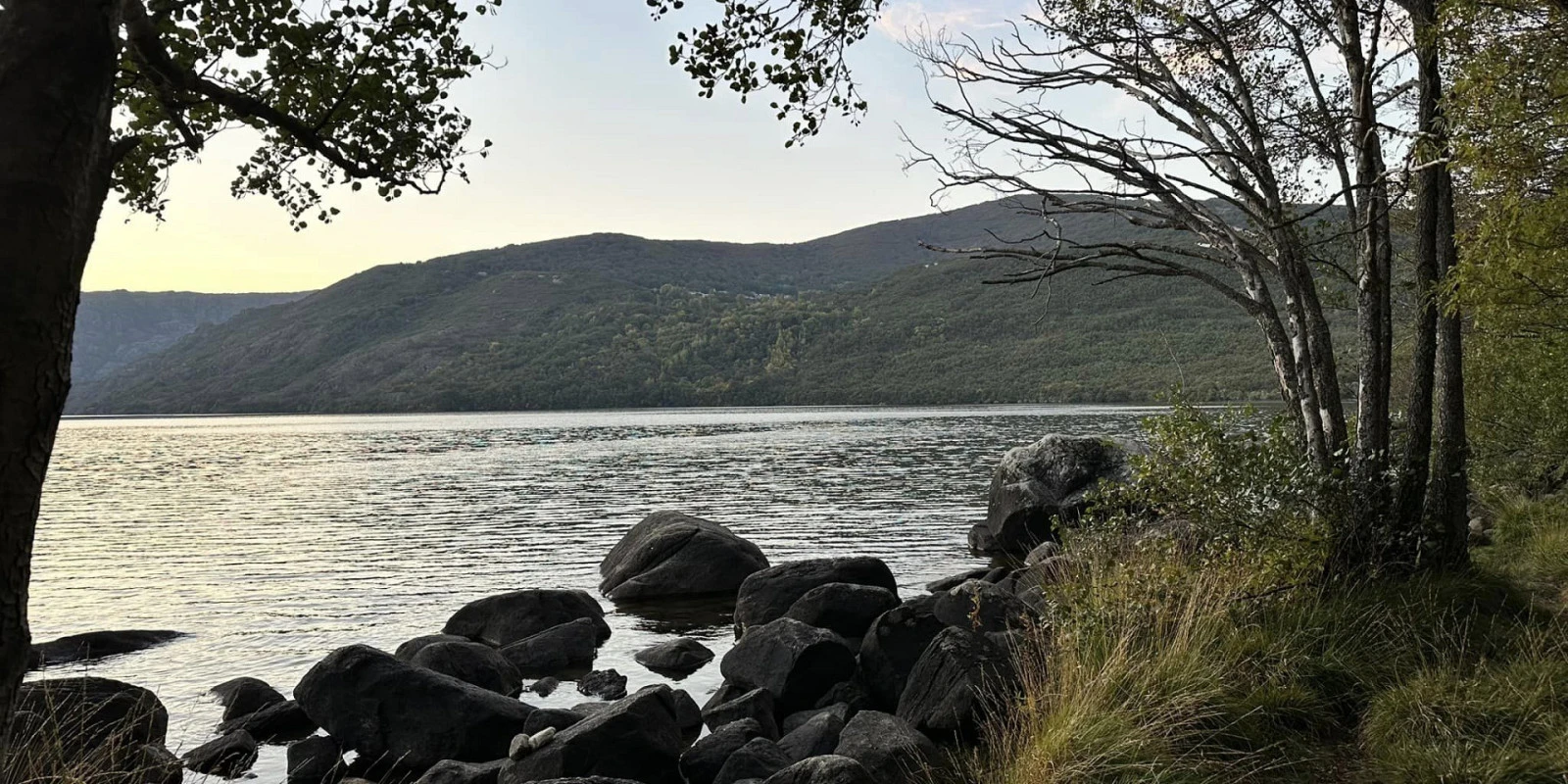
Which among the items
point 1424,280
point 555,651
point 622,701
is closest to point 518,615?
point 555,651

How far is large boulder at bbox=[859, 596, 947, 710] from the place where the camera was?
510 inches

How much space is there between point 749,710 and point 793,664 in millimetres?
1041

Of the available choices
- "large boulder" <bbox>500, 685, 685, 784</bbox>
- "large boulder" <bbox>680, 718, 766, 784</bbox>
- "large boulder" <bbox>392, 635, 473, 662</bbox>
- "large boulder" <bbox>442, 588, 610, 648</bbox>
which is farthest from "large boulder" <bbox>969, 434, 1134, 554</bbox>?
"large boulder" <bbox>500, 685, 685, 784</bbox>

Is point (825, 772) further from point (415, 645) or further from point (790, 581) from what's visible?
point (415, 645)

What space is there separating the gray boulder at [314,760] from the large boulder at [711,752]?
4.06 m

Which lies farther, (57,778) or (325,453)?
(325,453)

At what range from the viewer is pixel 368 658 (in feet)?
42.9

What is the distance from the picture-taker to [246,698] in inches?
557

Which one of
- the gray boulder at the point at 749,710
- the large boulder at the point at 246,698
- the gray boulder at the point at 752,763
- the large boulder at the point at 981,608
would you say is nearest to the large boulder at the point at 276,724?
the large boulder at the point at 246,698

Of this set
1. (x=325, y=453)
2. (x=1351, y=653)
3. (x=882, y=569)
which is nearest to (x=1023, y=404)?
(x=325, y=453)

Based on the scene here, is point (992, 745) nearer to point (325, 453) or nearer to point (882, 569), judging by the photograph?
point (882, 569)

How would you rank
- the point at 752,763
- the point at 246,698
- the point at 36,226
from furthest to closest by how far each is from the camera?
the point at 246,698, the point at 752,763, the point at 36,226

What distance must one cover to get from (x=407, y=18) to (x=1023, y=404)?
135583mm

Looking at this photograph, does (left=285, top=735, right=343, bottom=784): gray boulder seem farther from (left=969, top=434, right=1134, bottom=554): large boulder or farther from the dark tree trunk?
(left=969, top=434, right=1134, bottom=554): large boulder
